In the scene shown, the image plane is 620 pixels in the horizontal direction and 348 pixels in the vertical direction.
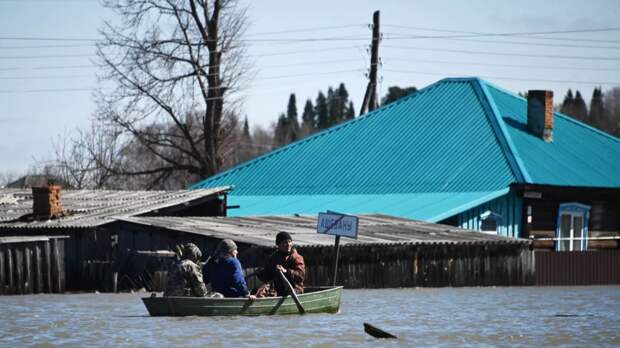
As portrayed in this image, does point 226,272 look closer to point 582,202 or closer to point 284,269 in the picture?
point 284,269

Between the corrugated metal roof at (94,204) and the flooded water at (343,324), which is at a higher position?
the corrugated metal roof at (94,204)

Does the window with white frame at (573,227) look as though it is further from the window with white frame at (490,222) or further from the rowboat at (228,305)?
the rowboat at (228,305)

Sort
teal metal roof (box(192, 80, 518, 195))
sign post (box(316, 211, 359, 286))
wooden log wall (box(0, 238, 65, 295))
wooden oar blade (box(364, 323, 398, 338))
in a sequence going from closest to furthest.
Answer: wooden oar blade (box(364, 323, 398, 338)), sign post (box(316, 211, 359, 286)), wooden log wall (box(0, 238, 65, 295)), teal metal roof (box(192, 80, 518, 195))

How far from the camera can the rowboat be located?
23188mm

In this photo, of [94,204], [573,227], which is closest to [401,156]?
[573,227]

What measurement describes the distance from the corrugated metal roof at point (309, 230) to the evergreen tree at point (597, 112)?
347 feet

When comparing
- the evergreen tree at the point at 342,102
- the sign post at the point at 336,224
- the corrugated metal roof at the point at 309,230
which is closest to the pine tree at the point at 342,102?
the evergreen tree at the point at 342,102

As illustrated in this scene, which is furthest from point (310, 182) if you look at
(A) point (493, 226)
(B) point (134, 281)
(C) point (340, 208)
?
(B) point (134, 281)

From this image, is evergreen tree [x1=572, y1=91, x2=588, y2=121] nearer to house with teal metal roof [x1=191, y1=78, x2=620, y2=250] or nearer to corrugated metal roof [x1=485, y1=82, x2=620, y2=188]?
corrugated metal roof [x1=485, y1=82, x2=620, y2=188]

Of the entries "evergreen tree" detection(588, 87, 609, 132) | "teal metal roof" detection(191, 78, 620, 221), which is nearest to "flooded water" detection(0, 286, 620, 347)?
"teal metal roof" detection(191, 78, 620, 221)

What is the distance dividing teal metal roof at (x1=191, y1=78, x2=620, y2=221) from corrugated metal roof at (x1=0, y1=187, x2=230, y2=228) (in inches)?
188

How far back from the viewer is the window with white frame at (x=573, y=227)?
147 feet

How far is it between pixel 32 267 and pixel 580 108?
136 m

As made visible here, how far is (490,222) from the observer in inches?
1689
